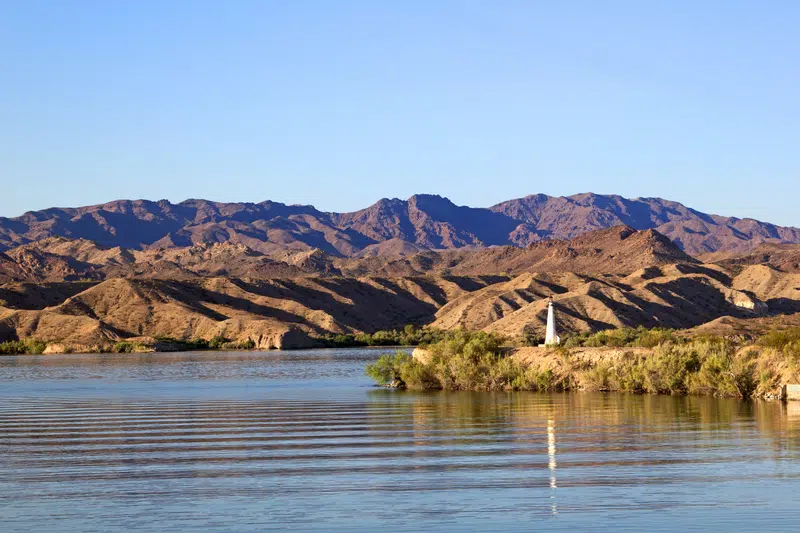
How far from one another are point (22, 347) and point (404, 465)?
82888mm

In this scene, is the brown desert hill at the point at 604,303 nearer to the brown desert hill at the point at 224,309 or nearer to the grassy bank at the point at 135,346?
the brown desert hill at the point at 224,309

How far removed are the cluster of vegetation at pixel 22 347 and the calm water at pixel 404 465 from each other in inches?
2436

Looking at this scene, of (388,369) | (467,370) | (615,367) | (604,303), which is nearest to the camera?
(615,367)

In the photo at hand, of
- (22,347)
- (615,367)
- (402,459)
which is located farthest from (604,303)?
(402,459)

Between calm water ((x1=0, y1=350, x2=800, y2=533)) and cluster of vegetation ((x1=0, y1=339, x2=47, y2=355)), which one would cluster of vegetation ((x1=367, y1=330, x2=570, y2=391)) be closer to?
calm water ((x1=0, y1=350, x2=800, y2=533))

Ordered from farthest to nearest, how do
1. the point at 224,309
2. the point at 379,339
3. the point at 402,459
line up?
the point at 224,309, the point at 379,339, the point at 402,459

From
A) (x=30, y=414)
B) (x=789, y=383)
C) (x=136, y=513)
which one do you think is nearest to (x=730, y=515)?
(x=136, y=513)

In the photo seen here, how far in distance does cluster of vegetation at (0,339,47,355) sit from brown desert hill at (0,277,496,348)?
107 inches

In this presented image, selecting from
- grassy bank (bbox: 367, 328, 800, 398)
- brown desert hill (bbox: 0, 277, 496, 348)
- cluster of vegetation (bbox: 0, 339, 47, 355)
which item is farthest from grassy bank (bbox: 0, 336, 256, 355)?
grassy bank (bbox: 367, 328, 800, 398)

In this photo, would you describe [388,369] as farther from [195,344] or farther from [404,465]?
[195,344]

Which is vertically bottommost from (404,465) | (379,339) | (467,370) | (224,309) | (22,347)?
(404,465)

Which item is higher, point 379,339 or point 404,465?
point 379,339

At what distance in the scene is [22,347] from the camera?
97875mm

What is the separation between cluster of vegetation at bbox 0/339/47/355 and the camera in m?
96.4
